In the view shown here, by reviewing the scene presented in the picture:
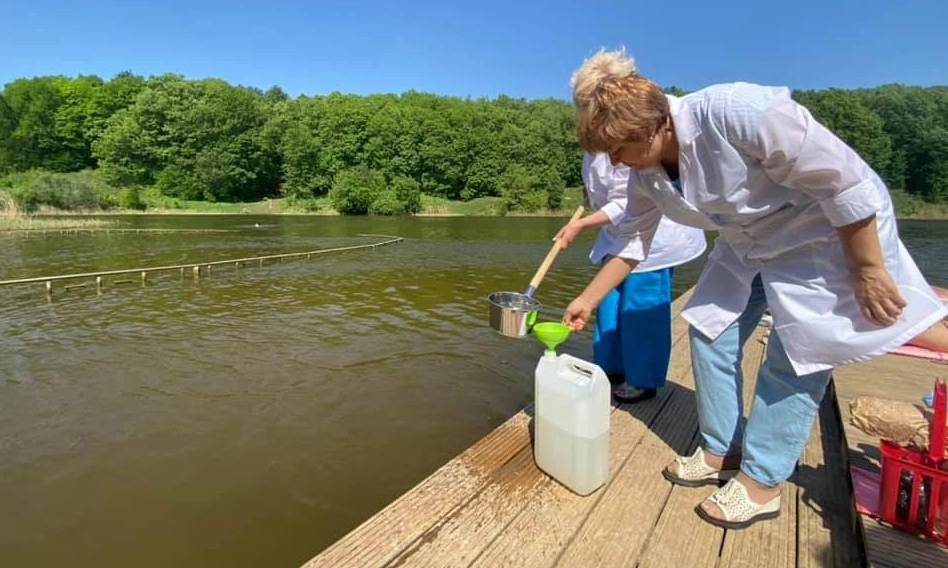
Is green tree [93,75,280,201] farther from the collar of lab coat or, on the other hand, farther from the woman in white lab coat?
the collar of lab coat

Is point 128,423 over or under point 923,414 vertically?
under

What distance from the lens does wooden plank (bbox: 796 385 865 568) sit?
1.92 m

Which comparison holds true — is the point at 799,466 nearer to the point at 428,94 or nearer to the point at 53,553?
the point at 53,553

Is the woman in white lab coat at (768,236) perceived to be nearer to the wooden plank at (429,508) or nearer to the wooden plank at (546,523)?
the wooden plank at (546,523)

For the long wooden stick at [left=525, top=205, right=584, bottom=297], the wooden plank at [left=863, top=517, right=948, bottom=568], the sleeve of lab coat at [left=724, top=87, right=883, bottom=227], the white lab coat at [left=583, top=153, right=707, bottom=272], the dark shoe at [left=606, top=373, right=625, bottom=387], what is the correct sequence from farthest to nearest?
the dark shoe at [left=606, top=373, right=625, bottom=387] < the white lab coat at [left=583, top=153, right=707, bottom=272] < the long wooden stick at [left=525, top=205, right=584, bottom=297] < the wooden plank at [left=863, top=517, right=948, bottom=568] < the sleeve of lab coat at [left=724, top=87, right=883, bottom=227]

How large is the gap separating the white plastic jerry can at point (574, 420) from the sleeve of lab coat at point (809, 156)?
1.07 meters

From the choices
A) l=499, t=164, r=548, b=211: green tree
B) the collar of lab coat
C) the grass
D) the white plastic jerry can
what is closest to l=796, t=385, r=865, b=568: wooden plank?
the white plastic jerry can

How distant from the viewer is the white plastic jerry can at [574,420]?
230cm

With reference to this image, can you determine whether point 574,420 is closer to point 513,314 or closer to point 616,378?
point 513,314

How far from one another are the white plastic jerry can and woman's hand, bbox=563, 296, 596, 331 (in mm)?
223

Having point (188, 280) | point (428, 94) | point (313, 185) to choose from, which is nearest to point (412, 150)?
point (313, 185)

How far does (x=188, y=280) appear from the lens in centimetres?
1305

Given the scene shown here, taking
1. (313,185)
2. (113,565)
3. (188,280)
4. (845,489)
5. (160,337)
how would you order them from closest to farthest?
1. (845,489)
2. (113,565)
3. (160,337)
4. (188,280)
5. (313,185)

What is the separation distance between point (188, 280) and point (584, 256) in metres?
13.1
